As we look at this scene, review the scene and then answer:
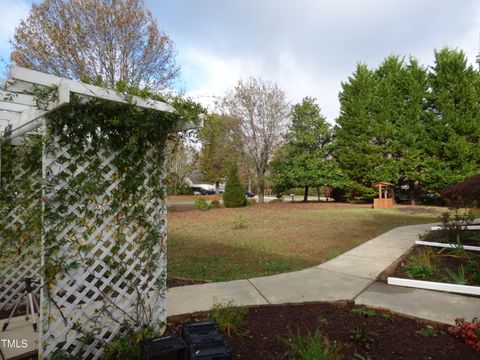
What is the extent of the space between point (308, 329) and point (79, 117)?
9.06ft

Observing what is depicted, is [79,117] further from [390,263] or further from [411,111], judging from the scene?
[411,111]

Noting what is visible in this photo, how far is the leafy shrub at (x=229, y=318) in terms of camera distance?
2.68m

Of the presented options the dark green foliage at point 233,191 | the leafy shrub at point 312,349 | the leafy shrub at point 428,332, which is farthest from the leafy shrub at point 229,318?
the dark green foliage at point 233,191

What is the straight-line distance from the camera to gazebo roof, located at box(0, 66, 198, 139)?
188cm

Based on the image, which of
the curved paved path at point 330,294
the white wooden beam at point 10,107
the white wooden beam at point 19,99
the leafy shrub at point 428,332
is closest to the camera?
the white wooden beam at point 19,99

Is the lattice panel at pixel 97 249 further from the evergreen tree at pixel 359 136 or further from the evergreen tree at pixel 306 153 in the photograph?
the evergreen tree at pixel 359 136

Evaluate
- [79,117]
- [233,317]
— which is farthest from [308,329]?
[79,117]

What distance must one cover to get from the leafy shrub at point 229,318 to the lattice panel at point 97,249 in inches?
20.5

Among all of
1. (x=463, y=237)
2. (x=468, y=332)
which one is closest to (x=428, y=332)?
(x=468, y=332)

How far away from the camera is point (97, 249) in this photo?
2291 millimetres

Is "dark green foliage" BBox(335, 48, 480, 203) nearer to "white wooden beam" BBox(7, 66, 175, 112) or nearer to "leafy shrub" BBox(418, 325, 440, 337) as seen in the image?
"leafy shrub" BBox(418, 325, 440, 337)

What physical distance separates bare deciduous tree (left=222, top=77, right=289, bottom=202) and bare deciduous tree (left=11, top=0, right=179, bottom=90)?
9103 millimetres

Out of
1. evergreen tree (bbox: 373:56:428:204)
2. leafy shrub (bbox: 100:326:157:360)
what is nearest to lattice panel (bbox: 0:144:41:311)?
leafy shrub (bbox: 100:326:157:360)

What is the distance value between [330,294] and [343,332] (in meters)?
0.90
